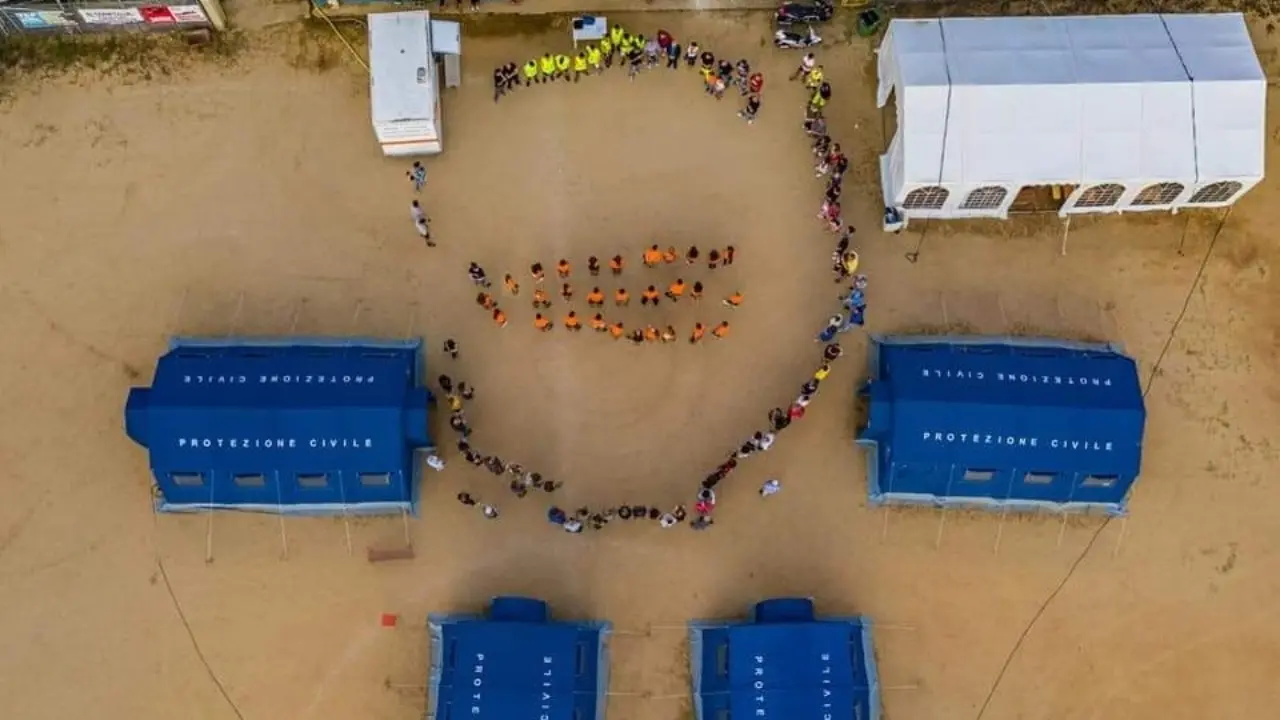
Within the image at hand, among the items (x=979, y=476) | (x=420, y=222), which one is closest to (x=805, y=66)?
→ (x=420, y=222)

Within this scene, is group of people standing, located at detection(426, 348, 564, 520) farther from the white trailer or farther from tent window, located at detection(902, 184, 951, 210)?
tent window, located at detection(902, 184, 951, 210)

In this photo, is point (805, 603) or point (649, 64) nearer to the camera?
point (805, 603)

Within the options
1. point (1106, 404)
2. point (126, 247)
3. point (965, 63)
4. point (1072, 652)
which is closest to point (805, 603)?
point (1072, 652)

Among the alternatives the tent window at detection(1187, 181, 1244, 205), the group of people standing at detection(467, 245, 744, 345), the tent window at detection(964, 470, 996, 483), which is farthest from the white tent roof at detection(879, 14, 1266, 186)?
the tent window at detection(964, 470, 996, 483)

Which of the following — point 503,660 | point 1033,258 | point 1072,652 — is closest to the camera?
point 503,660

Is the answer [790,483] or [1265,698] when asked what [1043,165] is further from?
[1265,698]
